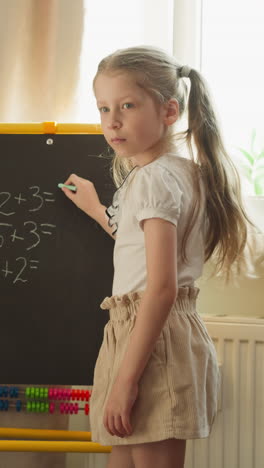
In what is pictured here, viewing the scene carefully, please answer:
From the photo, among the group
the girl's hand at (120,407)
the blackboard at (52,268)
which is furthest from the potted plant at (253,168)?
the girl's hand at (120,407)

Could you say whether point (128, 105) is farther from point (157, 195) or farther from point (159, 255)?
point (159, 255)

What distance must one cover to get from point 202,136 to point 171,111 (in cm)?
9

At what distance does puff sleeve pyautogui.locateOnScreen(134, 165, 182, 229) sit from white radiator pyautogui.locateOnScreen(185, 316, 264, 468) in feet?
2.73

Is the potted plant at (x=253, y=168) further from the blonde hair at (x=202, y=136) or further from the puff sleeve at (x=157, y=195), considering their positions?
the puff sleeve at (x=157, y=195)

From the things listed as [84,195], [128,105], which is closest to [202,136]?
[128,105]

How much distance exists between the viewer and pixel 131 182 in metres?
1.39

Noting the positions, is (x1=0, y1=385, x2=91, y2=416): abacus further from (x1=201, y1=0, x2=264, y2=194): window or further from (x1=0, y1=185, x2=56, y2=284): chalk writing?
(x1=201, y1=0, x2=264, y2=194): window

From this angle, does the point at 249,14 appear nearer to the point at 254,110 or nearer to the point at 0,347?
the point at 254,110

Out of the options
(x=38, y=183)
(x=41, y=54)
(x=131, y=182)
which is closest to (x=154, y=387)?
(x=131, y=182)

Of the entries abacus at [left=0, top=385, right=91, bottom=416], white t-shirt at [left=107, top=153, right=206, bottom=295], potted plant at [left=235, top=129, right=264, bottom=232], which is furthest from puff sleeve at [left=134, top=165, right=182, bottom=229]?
potted plant at [left=235, top=129, right=264, bottom=232]

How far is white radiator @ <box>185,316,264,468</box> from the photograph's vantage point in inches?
78.5

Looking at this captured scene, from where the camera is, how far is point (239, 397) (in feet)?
6.57

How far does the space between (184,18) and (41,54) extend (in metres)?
0.51

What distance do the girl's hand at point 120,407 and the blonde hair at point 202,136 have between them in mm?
384
